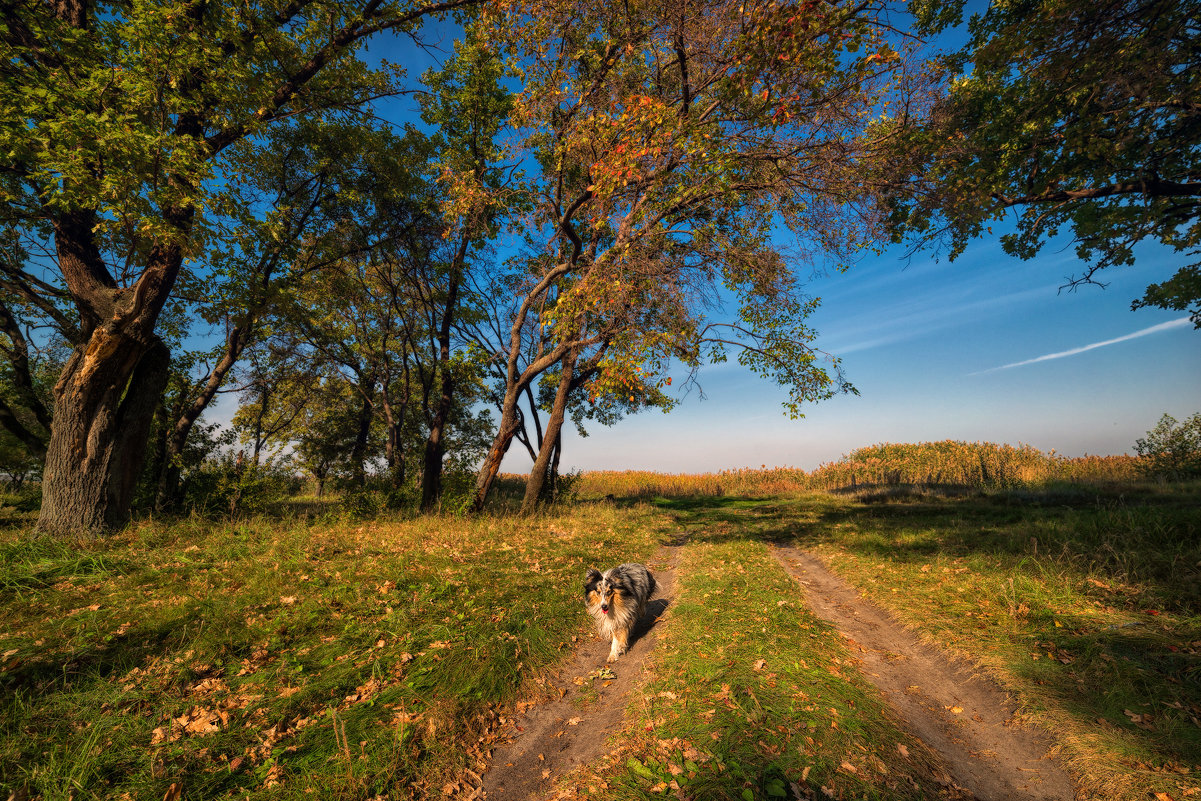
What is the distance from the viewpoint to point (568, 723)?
453cm

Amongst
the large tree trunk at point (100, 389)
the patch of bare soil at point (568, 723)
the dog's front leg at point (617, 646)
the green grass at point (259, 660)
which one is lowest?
the patch of bare soil at point (568, 723)

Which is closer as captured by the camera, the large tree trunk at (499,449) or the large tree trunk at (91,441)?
the large tree trunk at (91,441)

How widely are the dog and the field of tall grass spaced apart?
53.4ft

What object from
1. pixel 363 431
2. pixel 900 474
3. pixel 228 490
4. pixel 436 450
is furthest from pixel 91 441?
pixel 900 474

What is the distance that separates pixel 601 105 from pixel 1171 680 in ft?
45.9

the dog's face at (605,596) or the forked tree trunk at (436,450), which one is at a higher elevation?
the forked tree trunk at (436,450)

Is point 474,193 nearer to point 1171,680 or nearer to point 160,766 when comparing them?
point 160,766

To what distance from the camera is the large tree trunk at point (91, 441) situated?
8.60m

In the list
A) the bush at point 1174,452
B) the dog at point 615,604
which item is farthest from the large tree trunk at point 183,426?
the bush at point 1174,452

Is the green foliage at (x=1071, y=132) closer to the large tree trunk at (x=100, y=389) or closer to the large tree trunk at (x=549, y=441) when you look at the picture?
the large tree trunk at (x=549, y=441)

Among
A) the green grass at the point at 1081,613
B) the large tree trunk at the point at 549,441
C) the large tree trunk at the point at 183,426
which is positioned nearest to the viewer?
the green grass at the point at 1081,613

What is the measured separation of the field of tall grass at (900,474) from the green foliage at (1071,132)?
36.5 feet

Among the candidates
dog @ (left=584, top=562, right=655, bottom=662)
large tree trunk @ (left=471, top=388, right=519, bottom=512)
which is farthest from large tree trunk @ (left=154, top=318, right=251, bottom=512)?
dog @ (left=584, top=562, right=655, bottom=662)

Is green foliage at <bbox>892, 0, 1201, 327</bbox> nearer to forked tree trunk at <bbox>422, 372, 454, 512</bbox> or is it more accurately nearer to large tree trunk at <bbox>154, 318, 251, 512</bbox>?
forked tree trunk at <bbox>422, 372, 454, 512</bbox>
